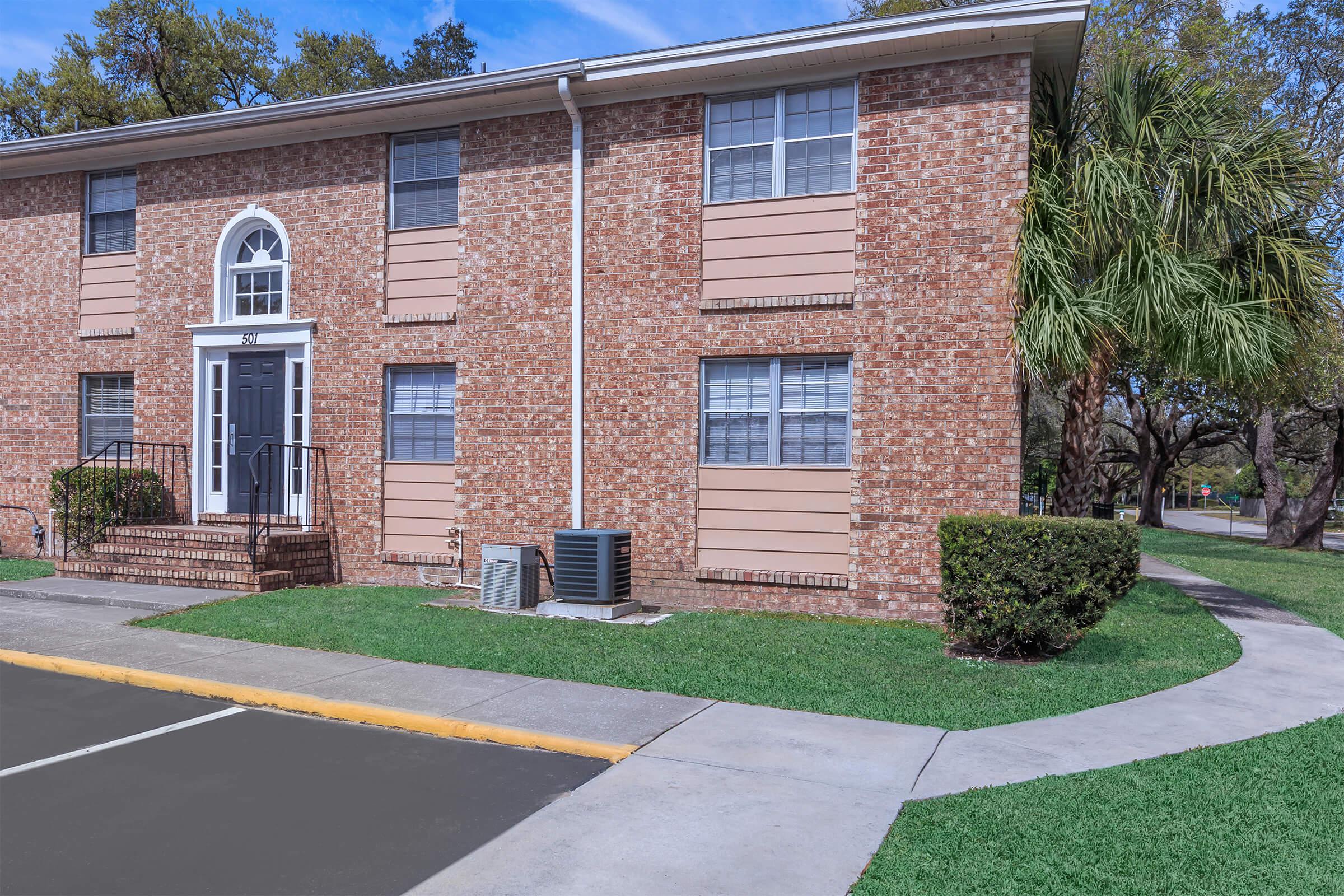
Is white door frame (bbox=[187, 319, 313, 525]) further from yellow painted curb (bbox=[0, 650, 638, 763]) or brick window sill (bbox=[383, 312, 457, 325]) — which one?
yellow painted curb (bbox=[0, 650, 638, 763])

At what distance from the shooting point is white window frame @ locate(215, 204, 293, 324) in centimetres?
1304

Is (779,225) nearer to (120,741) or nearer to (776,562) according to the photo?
(776,562)

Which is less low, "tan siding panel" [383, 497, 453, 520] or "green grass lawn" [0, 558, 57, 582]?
"tan siding panel" [383, 497, 453, 520]

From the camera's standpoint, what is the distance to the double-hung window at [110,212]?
14.1 meters

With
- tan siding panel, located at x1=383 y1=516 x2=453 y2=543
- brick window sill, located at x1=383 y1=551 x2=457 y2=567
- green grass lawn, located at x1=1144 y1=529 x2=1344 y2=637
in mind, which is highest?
tan siding panel, located at x1=383 y1=516 x2=453 y2=543

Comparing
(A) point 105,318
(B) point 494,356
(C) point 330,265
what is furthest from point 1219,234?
(A) point 105,318

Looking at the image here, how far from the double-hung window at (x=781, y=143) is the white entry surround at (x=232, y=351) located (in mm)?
5748

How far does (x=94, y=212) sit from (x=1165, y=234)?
14.2 meters

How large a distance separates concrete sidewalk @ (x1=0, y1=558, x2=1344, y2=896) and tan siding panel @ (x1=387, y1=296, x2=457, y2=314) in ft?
16.1

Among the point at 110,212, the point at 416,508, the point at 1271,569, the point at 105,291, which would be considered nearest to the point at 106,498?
the point at 105,291

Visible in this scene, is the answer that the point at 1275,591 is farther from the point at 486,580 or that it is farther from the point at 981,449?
the point at 486,580

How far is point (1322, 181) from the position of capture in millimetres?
10977

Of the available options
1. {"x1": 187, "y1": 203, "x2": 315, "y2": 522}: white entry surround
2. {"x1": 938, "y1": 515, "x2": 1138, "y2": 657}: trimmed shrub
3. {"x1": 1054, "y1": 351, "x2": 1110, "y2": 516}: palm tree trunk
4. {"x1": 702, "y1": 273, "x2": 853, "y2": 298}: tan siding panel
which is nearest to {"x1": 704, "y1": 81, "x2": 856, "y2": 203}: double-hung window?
{"x1": 702, "y1": 273, "x2": 853, "y2": 298}: tan siding panel

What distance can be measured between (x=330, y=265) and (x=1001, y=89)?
8.36 m
